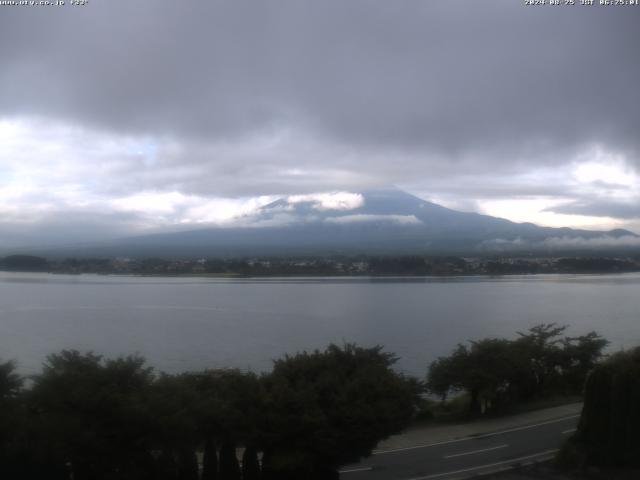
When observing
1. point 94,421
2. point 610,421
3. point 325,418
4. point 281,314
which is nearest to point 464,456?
point 610,421

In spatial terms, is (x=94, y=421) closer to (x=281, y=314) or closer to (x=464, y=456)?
(x=464, y=456)

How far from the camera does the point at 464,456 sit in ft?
33.6

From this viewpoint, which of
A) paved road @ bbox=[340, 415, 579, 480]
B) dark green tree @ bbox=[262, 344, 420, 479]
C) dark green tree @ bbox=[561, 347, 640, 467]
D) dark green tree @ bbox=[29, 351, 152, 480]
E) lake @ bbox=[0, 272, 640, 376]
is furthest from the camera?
lake @ bbox=[0, 272, 640, 376]

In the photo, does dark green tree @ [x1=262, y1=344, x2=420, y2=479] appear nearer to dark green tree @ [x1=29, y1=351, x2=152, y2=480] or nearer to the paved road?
the paved road

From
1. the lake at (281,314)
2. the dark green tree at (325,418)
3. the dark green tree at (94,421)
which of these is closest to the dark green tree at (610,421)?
the dark green tree at (325,418)

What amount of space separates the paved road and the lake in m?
7.22

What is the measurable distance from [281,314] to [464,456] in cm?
2224

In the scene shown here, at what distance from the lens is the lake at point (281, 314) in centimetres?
2200

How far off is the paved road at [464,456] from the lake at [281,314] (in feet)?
23.7

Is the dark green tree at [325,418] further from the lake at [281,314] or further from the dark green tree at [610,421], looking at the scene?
the lake at [281,314]

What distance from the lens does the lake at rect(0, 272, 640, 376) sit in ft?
72.2

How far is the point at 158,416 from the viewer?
24.5 ft

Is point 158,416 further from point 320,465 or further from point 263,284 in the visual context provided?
point 263,284

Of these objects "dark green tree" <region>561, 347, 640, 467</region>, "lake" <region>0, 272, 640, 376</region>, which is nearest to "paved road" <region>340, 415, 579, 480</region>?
"dark green tree" <region>561, 347, 640, 467</region>
